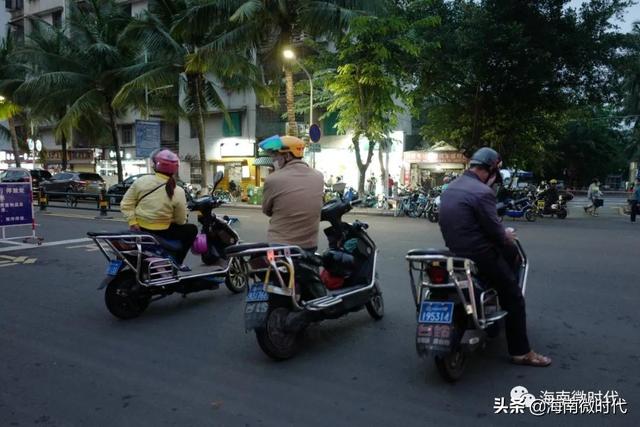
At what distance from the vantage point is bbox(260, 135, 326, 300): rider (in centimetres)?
457

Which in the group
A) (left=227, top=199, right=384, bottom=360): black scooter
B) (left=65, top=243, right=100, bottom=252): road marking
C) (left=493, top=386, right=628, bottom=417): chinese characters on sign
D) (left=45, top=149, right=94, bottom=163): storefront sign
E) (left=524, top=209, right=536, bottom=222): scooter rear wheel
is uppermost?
(left=45, top=149, right=94, bottom=163): storefront sign

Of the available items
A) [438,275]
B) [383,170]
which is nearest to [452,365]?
[438,275]

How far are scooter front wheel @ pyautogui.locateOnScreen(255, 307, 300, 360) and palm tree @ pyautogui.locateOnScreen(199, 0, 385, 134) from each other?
14.4m

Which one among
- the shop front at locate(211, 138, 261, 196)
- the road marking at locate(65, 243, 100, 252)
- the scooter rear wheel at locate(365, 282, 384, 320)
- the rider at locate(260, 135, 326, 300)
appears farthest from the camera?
the shop front at locate(211, 138, 261, 196)

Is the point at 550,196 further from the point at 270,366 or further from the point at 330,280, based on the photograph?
the point at 270,366

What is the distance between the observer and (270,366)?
13.8 ft

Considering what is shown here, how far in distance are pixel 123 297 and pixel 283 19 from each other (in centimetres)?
1497

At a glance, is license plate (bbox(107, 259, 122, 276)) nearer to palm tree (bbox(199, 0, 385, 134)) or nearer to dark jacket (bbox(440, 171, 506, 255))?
dark jacket (bbox(440, 171, 506, 255))

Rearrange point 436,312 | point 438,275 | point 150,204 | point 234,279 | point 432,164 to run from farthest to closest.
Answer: point 432,164 < point 234,279 < point 150,204 < point 438,275 < point 436,312

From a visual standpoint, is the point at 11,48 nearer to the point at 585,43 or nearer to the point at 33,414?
the point at 585,43

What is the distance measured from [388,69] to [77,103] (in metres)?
14.1

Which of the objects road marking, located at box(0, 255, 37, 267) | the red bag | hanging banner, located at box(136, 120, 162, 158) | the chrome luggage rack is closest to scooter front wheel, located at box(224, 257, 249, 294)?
the chrome luggage rack

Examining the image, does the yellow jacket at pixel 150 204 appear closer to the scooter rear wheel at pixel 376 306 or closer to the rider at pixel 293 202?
the rider at pixel 293 202

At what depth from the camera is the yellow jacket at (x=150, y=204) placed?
19.3ft
